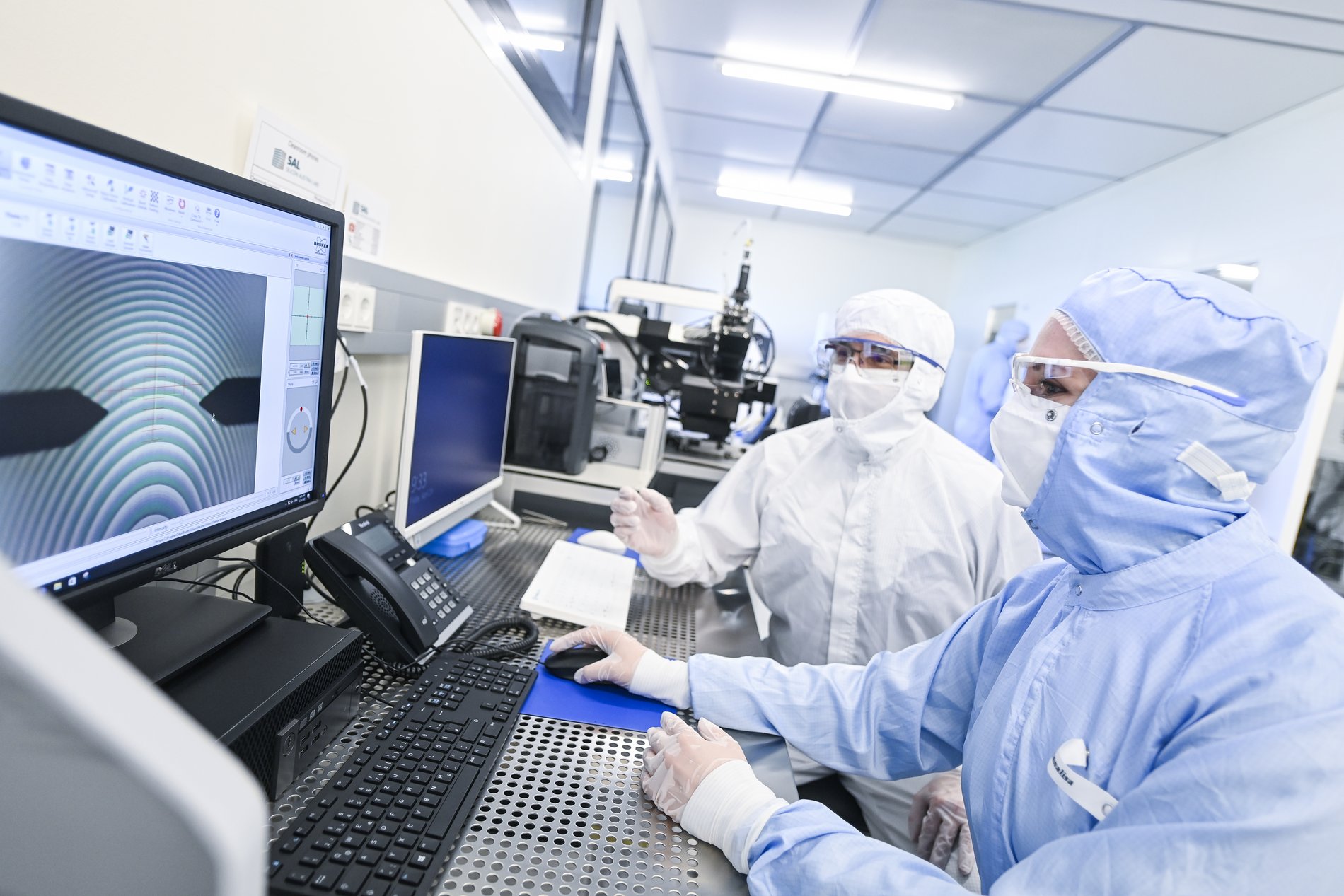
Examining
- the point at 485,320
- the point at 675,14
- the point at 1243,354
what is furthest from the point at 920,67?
the point at 1243,354

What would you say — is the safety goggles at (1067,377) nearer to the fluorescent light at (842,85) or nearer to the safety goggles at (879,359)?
the safety goggles at (879,359)

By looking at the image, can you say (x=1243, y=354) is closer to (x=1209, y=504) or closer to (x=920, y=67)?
(x=1209, y=504)

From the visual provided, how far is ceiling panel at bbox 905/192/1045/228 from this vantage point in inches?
219

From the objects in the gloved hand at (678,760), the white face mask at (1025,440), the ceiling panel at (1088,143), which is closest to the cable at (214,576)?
the gloved hand at (678,760)

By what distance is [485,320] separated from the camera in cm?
176

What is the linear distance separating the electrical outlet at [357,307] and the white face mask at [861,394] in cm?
89

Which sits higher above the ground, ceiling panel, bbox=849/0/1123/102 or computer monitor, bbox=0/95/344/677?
ceiling panel, bbox=849/0/1123/102

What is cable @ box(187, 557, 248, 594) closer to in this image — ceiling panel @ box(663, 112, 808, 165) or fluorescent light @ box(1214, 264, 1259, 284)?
fluorescent light @ box(1214, 264, 1259, 284)

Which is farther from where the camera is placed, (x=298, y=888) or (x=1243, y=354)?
(x=1243, y=354)

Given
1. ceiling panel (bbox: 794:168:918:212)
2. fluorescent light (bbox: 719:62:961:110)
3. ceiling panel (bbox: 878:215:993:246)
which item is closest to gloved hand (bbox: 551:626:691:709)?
fluorescent light (bbox: 719:62:961:110)

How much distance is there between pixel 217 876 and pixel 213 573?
0.80m

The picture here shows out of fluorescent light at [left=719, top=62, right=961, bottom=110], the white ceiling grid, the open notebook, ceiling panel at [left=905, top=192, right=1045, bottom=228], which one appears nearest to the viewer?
the open notebook

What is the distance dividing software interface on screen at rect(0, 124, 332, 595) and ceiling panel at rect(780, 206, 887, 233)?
6352mm

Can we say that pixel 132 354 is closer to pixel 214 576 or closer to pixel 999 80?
pixel 214 576
